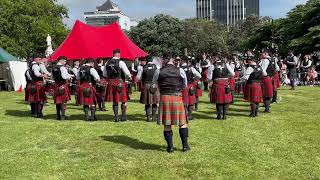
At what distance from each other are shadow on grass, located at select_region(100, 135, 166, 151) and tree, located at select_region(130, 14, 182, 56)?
50189mm

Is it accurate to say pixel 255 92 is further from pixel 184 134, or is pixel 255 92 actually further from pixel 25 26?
pixel 25 26

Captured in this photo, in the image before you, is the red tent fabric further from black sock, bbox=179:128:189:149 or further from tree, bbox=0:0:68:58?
tree, bbox=0:0:68:58

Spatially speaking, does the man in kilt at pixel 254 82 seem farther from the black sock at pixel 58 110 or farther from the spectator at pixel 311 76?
the spectator at pixel 311 76

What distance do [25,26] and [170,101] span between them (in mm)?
39334

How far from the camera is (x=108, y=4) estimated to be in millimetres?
144250

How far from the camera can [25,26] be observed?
4484cm

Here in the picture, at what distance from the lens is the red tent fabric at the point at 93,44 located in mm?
22344

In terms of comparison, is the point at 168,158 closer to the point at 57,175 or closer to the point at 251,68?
the point at 57,175

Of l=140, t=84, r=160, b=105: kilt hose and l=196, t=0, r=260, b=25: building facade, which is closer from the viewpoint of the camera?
l=140, t=84, r=160, b=105: kilt hose

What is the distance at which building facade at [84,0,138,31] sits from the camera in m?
137

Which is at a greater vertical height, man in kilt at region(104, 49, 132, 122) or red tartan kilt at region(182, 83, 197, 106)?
man in kilt at region(104, 49, 132, 122)

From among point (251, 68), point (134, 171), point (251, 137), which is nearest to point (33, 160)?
point (134, 171)

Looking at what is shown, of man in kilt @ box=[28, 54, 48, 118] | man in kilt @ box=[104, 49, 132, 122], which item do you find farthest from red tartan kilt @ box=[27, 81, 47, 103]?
man in kilt @ box=[104, 49, 132, 122]

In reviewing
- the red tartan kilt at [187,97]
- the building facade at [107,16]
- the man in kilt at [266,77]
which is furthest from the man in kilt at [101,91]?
the building facade at [107,16]
